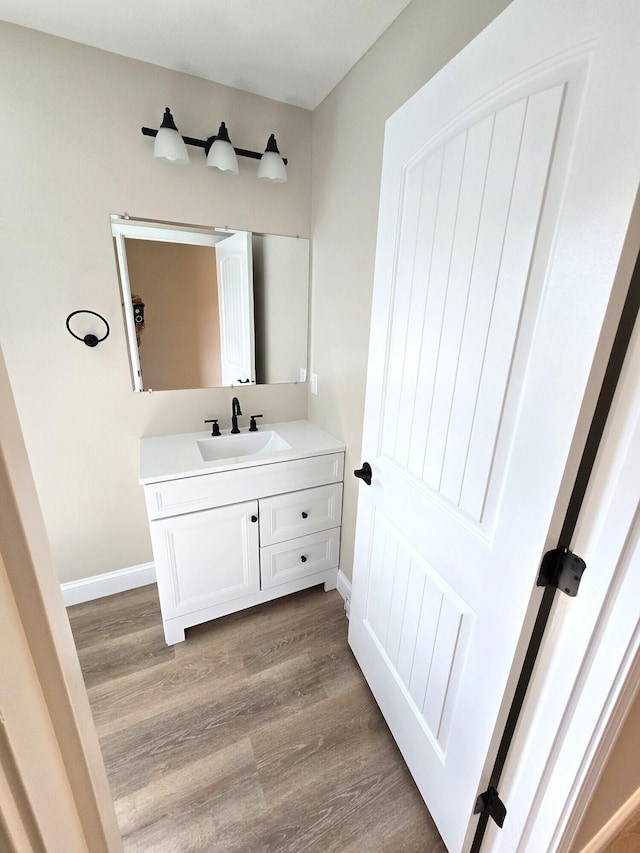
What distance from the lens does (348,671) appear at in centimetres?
154

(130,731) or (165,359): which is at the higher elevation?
(165,359)

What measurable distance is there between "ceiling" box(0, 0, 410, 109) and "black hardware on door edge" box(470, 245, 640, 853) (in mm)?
1317

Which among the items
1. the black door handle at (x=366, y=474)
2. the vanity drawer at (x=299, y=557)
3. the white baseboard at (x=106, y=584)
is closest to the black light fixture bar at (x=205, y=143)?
the black door handle at (x=366, y=474)

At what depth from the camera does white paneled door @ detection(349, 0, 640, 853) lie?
0.56m

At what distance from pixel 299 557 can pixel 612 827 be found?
4.33 ft

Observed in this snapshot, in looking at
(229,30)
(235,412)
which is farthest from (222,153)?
(235,412)

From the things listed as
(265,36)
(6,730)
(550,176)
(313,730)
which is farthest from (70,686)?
(265,36)

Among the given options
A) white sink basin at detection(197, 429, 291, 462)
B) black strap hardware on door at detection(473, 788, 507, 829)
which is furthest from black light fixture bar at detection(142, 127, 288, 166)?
black strap hardware on door at detection(473, 788, 507, 829)

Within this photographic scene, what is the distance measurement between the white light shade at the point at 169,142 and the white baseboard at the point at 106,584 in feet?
6.40

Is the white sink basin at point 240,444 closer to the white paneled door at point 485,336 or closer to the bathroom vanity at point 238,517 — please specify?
the bathroom vanity at point 238,517

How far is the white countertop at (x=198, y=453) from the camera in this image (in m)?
1.46

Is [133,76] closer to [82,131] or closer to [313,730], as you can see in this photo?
[82,131]

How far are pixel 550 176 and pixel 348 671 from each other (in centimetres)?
177

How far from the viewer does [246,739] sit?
1.30m
